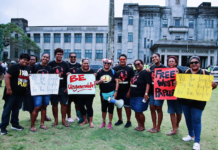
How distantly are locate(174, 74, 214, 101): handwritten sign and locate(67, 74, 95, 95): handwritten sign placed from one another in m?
2.51

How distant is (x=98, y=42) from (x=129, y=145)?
3945 cm

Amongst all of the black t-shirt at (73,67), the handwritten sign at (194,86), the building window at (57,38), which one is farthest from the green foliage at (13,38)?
the handwritten sign at (194,86)

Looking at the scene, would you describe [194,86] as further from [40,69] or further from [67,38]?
[67,38]

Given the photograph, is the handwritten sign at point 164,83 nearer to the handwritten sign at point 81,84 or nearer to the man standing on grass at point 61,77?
the handwritten sign at point 81,84

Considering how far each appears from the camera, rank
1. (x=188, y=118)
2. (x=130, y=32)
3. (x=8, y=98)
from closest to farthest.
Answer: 1. (x=188, y=118)
2. (x=8, y=98)
3. (x=130, y=32)

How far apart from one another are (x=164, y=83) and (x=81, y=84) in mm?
2494

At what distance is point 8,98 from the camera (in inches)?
181

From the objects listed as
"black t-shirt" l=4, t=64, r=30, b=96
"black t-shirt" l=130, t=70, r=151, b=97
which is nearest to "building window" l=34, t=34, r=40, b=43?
"black t-shirt" l=4, t=64, r=30, b=96

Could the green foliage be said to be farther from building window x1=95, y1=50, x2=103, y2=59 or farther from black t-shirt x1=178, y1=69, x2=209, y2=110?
black t-shirt x1=178, y1=69, x2=209, y2=110

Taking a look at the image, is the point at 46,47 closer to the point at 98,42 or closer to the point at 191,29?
the point at 98,42

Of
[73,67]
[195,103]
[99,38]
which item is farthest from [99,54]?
[195,103]

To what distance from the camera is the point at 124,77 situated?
17.1ft

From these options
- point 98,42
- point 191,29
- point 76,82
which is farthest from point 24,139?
point 191,29

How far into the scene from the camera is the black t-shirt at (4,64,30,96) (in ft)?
14.8
